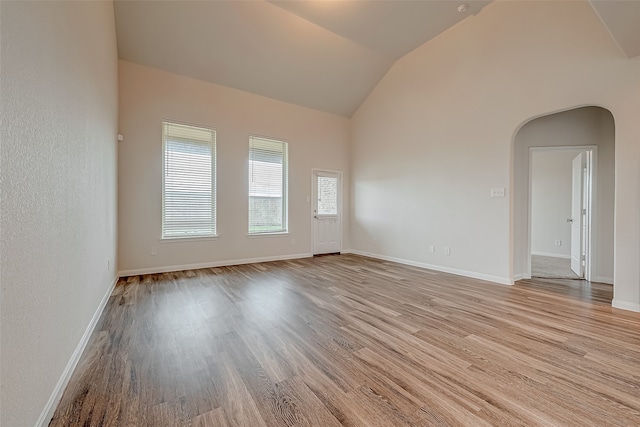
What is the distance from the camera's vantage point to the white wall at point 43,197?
3.29ft

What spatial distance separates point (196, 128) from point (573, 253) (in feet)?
24.1

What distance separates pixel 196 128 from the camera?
15.9ft

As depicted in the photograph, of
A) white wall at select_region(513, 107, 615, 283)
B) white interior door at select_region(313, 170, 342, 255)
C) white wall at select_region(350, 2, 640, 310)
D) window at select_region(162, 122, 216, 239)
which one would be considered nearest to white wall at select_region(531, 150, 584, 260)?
white wall at select_region(513, 107, 615, 283)

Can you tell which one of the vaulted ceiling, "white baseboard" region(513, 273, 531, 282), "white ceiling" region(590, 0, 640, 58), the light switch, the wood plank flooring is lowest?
the wood plank flooring

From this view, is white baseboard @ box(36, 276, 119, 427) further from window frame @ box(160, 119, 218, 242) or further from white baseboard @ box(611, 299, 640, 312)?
white baseboard @ box(611, 299, 640, 312)

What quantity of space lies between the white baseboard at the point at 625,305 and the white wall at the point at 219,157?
4730 millimetres

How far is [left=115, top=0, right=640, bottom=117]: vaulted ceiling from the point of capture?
388 centimetres

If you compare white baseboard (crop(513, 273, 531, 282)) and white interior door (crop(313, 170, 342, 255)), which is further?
white interior door (crop(313, 170, 342, 255))

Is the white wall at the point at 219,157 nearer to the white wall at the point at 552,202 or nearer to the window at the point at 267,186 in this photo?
the window at the point at 267,186

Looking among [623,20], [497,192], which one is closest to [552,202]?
[497,192]

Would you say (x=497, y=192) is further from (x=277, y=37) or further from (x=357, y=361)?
(x=277, y=37)

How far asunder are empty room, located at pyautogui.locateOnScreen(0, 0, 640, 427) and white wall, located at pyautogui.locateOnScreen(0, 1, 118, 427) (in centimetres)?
2

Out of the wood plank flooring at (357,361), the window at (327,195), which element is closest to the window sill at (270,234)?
the window at (327,195)

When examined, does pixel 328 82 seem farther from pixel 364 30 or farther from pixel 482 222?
pixel 482 222
